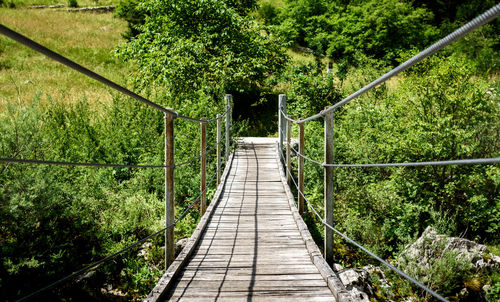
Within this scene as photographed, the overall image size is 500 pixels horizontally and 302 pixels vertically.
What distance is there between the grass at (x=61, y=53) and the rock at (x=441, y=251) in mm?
8804

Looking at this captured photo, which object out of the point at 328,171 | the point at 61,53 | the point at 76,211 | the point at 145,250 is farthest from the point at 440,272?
the point at 61,53

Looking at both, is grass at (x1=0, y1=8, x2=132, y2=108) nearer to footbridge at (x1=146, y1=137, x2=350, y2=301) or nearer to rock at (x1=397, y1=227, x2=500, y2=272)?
footbridge at (x1=146, y1=137, x2=350, y2=301)

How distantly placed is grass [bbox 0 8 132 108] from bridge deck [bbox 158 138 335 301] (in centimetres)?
713

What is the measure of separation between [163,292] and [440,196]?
16.9ft

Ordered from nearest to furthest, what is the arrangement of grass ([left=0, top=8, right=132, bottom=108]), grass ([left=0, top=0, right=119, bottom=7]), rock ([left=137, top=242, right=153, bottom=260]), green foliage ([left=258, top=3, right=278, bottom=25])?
rock ([left=137, top=242, right=153, bottom=260])
grass ([left=0, top=8, right=132, bottom=108])
green foliage ([left=258, top=3, right=278, bottom=25])
grass ([left=0, top=0, right=119, bottom=7])

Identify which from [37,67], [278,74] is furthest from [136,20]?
[278,74]

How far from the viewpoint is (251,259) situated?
2762mm

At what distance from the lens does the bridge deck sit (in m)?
2.17

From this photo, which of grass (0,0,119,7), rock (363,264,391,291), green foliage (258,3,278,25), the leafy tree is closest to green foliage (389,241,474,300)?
rock (363,264,391,291)

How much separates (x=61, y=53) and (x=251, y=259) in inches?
784

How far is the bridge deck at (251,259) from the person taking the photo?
7.13ft

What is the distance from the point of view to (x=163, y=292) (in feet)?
6.81

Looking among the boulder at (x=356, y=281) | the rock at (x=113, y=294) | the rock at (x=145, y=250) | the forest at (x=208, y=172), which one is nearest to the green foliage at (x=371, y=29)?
the forest at (x=208, y=172)

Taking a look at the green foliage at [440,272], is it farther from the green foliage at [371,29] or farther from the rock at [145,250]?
the green foliage at [371,29]
